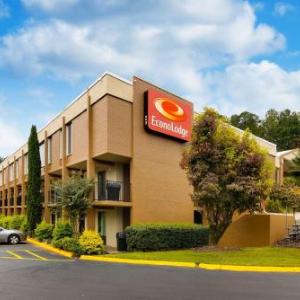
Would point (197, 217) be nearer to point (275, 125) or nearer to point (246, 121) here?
point (275, 125)

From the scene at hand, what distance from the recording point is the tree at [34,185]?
35.0 meters

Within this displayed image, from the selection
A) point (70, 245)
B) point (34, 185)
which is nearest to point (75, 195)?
point (70, 245)

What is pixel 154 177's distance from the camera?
27984 mm

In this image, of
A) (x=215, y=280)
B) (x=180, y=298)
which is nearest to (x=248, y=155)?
(x=215, y=280)

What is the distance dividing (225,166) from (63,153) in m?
13.8

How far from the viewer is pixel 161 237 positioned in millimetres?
23094

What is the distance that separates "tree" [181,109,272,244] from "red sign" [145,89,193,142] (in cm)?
561

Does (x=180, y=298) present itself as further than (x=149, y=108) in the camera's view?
No

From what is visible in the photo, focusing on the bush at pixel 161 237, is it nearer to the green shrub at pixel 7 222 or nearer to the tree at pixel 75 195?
the tree at pixel 75 195

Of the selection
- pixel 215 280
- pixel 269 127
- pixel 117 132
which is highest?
pixel 269 127

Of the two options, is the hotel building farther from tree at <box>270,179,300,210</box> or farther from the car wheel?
tree at <box>270,179,300,210</box>

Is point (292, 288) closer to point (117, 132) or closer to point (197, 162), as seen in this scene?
Answer: point (197, 162)

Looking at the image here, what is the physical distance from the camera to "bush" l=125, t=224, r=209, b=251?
22562 millimetres

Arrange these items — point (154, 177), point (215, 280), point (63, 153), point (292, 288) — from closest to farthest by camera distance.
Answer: point (292, 288)
point (215, 280)
point (154, 177)
point (63, 153)
